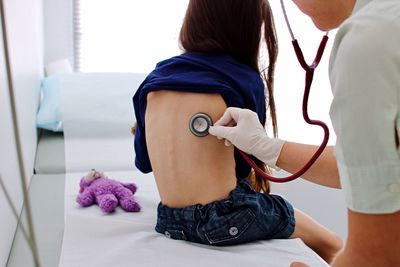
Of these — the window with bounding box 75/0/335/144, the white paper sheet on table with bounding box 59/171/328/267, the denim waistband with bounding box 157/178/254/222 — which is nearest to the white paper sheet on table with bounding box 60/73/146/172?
the window with bounding box 75/0/335/144

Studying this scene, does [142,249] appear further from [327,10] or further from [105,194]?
[327,10]

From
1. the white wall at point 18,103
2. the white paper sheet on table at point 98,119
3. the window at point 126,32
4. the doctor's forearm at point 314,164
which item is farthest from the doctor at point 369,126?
the window at point 126,32

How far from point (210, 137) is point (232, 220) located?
242 mm

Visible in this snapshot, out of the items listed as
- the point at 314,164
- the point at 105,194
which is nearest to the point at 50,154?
the point at 105,194

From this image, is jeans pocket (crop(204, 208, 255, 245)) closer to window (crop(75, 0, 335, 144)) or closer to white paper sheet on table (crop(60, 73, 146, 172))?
white paper sheet on table (crop(60, 73, 146, 172))

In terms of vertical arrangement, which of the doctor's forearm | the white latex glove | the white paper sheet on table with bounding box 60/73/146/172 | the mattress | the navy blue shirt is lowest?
the mattress

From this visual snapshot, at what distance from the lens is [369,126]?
0.67 metres

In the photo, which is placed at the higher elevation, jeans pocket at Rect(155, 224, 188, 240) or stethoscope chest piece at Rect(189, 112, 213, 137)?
stethoscope chest piece at Rect(189, 112, 213, 137)

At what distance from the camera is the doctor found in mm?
653

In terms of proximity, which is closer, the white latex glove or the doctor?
the doctor

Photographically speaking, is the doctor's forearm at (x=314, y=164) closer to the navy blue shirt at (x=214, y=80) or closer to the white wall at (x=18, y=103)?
the navy blue shirt at (x=214, y=80)

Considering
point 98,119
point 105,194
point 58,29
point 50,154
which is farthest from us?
point 58,29

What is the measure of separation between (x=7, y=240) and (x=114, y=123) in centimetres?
128

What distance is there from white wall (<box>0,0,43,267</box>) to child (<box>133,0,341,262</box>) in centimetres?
42
